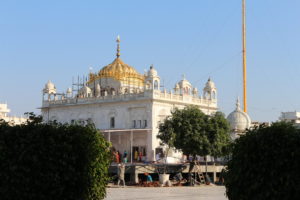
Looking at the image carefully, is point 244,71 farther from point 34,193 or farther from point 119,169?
point 34,193

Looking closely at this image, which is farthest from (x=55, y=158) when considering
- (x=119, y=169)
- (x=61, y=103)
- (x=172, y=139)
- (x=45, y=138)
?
(x=61, y=103)

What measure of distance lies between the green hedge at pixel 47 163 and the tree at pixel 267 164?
4.17m

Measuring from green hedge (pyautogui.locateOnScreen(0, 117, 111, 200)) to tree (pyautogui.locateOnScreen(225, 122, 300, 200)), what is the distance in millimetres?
4168

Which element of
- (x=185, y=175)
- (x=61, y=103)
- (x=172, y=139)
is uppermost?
(x=61, y=103)

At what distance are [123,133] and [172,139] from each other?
19.7 meters

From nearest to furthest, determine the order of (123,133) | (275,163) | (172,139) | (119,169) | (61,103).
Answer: (275,163) < (119,169) < (172,139) < (123,133) < (61,103)

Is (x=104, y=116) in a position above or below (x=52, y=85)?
below

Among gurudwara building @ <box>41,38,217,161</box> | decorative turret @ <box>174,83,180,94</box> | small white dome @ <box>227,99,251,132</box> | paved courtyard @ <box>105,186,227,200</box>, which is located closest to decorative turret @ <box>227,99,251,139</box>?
small white dome @ <box>227,99,251,132</box>

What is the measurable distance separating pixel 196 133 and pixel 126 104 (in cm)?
2155

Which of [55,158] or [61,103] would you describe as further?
[61,103]

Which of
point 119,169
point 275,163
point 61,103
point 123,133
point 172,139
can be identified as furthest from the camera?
point 61,103

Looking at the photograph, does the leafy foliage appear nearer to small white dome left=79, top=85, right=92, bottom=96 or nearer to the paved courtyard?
the paved courtyard

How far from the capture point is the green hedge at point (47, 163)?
14.8m

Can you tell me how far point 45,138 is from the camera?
1512cm
